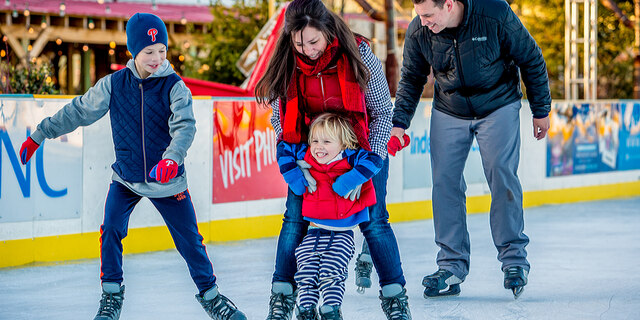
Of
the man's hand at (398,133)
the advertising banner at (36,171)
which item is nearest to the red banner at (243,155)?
the advertising banner at (36,171)

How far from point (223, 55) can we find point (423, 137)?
18.9ft

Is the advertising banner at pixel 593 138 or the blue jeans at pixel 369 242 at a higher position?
the advertising banner at pixel 593 138

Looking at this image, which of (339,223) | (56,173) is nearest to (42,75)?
(56,173)

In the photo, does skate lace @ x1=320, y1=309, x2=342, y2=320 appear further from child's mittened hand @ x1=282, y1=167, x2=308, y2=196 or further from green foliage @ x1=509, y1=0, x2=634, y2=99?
green foliage @ x1=509, y1=0, x2=634, y2=99

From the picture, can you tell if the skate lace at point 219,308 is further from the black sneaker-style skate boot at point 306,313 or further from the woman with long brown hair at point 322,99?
the black sneaker-style skate boot at point 306,313

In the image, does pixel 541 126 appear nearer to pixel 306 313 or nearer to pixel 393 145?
pixel 393 145

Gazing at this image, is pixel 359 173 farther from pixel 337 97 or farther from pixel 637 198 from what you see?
pixel 637 198

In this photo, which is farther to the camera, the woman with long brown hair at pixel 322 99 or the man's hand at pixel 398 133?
the man's hand at pixel 398 133

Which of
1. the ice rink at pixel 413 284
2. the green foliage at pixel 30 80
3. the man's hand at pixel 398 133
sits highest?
the green foliage at pixel 30 80

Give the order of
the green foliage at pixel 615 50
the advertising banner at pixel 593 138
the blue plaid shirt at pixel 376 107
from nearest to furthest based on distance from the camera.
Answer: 1. the blue plaid shirt at pixel 376 107
2. the advertising banner at pixel 593 138
3. the green foliage at pixel 615 50

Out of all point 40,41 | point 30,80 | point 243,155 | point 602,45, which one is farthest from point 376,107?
point 602,45

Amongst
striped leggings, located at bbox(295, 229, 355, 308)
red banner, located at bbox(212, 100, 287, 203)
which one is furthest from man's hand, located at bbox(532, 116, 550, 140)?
red banner, located at bbox(212, 100, 287, 203)

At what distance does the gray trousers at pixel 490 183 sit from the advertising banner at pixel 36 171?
7.28 feet

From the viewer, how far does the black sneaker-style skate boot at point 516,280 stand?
3.76 meters
